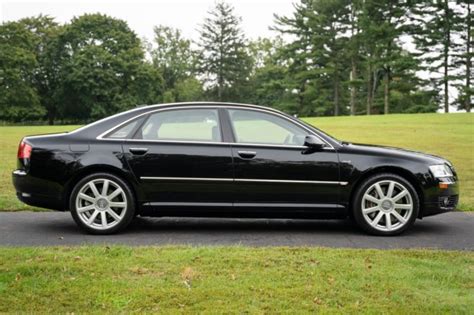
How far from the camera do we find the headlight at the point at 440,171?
6184mm

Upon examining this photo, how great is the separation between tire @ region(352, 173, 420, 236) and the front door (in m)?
0.29

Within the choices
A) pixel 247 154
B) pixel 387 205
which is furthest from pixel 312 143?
pixel 387 205

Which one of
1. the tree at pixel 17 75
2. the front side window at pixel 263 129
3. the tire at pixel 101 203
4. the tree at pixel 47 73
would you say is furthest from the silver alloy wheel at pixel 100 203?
the tree at pixel 47 73

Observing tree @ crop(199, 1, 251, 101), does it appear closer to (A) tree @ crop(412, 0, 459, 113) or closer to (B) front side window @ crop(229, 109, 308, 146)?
(A) tree @ crop(412, 0, 459, 113)

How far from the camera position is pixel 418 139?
22234 mm

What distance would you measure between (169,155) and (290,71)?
59667 millimetres

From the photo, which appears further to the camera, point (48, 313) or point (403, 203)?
point (403, 203)

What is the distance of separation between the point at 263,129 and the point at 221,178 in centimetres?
77

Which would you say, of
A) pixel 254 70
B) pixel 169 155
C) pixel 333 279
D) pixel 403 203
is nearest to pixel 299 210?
pixel 403 203

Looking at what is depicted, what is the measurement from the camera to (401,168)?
243 inches

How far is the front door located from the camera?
6.04 m

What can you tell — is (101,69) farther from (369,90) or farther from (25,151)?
(25,151)

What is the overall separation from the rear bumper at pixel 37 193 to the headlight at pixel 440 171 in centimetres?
417

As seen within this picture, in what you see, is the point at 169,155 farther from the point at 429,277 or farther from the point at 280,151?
the point at 429,277
